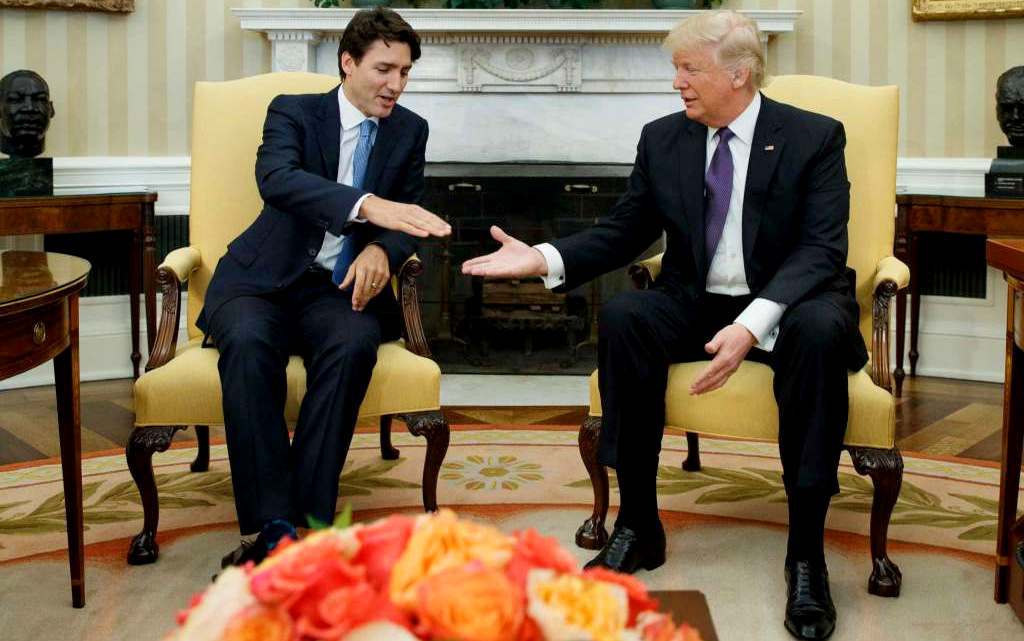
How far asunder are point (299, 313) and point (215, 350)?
223 millimetres

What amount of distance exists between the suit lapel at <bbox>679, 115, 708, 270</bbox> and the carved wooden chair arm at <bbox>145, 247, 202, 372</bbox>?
1234 mm

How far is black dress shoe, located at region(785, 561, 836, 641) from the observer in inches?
89.0

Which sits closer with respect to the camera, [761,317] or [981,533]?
[761,317]

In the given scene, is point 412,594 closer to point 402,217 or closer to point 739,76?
point 402,217

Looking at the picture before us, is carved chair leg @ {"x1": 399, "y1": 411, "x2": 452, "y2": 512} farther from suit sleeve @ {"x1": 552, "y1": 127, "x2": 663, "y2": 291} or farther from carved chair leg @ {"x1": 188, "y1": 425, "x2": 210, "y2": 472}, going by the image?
carved chair leg @ {"x1": 188, "y1": 425, "x2": 210, "y2": 472}

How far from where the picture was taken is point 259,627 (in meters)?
0.90

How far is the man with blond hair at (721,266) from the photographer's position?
7.91 feet

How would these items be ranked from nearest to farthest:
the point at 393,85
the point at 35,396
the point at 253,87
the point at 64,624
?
the point at 64,624 → the point at 393,85 → the point at 253,87 → the point at 35,396

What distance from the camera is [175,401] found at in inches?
103

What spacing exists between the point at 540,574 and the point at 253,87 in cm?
255

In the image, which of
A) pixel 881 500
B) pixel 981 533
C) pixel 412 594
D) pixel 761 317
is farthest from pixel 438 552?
pixel 981 533

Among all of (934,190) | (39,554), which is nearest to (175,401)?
(39,554)

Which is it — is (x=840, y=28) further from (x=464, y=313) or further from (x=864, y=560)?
(x=864, y=560)

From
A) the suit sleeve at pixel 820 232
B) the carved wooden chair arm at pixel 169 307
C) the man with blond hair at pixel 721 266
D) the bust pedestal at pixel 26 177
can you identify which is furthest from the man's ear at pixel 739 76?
the bust pedestal at pixel 26 177
